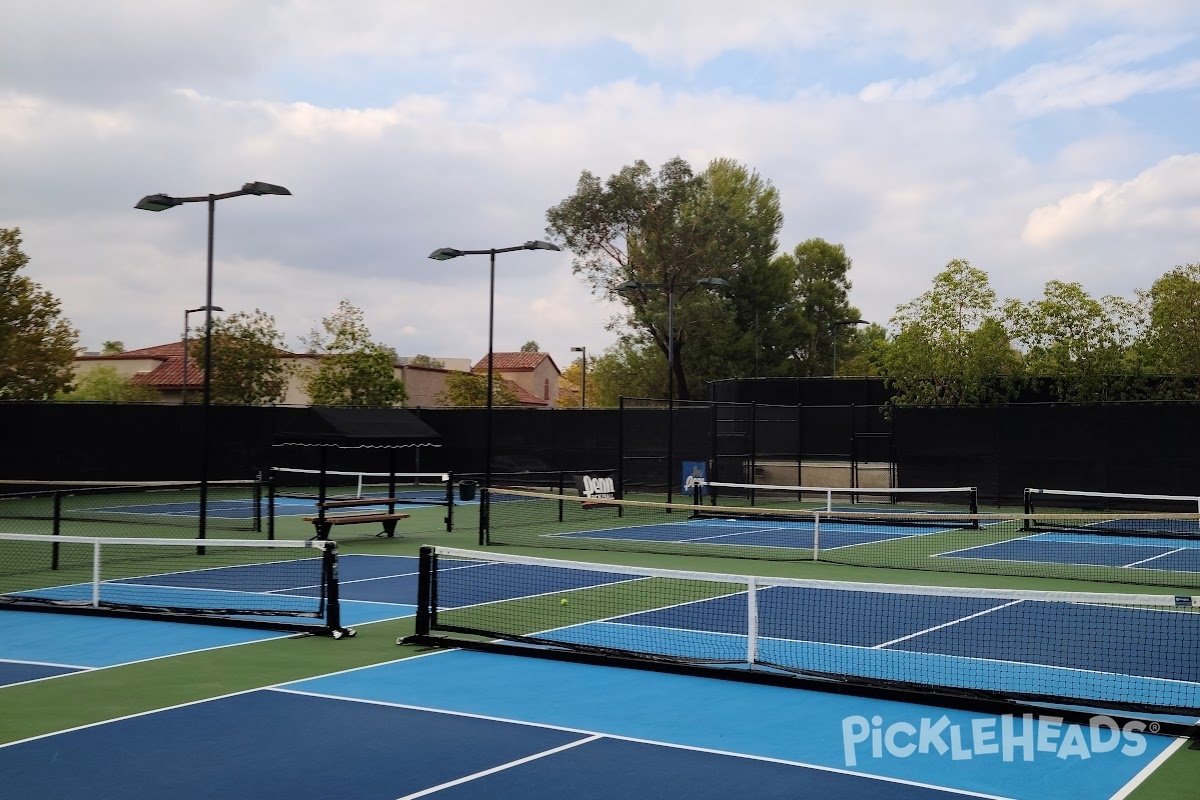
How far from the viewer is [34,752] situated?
754 cm

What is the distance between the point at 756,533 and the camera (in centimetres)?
2408

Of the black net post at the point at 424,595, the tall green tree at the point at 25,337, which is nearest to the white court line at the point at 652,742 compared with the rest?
the black net post at the point at 424,595

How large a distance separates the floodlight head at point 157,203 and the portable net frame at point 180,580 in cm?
489

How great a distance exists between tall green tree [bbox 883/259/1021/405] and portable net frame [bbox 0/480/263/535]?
18.2 meters

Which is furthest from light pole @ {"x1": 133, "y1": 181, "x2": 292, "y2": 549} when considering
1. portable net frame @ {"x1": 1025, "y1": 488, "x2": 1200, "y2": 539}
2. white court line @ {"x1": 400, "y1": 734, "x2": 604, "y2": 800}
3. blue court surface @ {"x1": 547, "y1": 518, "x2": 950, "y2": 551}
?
portable net frame @ {"x1": 1025, "y1": 488, "x2": 1200, "y2": 539}

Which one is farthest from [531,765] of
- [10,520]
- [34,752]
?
[10,520]

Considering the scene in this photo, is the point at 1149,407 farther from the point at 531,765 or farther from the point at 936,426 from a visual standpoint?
the point at 531,765

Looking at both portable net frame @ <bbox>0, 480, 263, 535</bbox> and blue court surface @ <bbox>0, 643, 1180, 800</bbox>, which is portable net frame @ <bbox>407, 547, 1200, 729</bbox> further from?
portable net frame @ <bbox>0, 480, 263, 535</bbox>

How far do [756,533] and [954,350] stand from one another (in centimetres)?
1281

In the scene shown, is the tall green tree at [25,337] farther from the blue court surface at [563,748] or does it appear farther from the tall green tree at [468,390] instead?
the blue court surface at [563,748]

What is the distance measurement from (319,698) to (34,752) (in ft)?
6.68

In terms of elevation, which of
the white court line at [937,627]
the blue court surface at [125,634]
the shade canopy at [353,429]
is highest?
the shade canopy at [353,429]

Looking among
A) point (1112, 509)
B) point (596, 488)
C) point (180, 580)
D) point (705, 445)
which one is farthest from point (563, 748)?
point (705, 445)

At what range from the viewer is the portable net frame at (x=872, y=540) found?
59.9 ft
